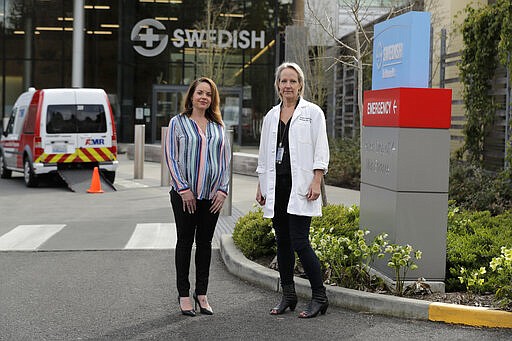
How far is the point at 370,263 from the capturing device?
6.87 meters

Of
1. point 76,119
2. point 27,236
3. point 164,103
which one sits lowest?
point 27,236

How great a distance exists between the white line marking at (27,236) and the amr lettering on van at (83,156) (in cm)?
616

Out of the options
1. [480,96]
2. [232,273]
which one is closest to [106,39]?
[480,96]

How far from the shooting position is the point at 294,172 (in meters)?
5.83

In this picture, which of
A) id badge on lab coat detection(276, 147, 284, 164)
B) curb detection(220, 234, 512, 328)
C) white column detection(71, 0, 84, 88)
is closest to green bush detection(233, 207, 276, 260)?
curb detection(220, 234, 512, 328)

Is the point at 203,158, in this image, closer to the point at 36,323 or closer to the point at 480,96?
the point at 36,323

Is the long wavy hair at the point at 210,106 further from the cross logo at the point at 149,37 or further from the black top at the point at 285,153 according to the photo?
the cross logo at the point at 149,37

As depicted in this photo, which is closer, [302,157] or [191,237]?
[302,157]

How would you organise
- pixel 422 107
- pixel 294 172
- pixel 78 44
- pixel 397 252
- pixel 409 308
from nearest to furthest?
pixel 294 172, pixel 409 308, pixel 397 252, pixel 422 107, pixel 78 44

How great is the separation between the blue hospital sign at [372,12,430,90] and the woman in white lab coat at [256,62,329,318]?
939 millimetres

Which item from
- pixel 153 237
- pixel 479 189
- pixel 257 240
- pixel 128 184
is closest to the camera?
pixel 257 240

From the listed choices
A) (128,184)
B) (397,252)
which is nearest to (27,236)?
(397,252)

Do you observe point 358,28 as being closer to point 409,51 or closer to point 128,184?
point 128,184

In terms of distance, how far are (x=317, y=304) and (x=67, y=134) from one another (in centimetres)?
1254
